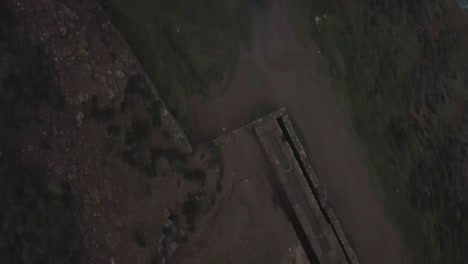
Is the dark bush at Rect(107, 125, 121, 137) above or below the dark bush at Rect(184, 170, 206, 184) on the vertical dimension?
above

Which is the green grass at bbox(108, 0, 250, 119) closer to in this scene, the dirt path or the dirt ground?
the dirt path

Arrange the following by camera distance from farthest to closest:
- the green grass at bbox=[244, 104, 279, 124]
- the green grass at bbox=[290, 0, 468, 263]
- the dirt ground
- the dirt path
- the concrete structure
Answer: the green grass at bbox=[290, 0, 468, 263], the dirt path, the green grass at bbox=[244, 104, 279, 124], the concrete structure, the dirt ground

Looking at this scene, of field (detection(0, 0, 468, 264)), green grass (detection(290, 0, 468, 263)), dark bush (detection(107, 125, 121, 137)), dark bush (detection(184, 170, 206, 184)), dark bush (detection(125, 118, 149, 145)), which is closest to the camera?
field (detection(0, 0, 468, 264))

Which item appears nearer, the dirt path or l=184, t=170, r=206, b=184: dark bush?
l=184, t=170, r=206, b=184: dark bush

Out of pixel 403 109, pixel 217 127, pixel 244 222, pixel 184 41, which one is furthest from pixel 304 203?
pixel 184 41

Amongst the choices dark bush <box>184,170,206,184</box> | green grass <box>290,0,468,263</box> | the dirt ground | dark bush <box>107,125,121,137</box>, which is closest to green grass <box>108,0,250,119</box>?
dark bush <box>184,170,206,184</box>

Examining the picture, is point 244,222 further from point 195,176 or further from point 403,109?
point 403,109

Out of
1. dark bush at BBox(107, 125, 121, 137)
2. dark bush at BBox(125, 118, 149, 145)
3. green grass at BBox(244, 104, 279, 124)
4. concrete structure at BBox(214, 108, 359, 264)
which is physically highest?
dark bush at BBox(107, 125, 121, 137)

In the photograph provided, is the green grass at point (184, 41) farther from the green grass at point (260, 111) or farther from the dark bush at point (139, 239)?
the dark bush at point (139, 239)

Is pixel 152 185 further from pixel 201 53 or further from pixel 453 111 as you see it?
pixel 453 111
